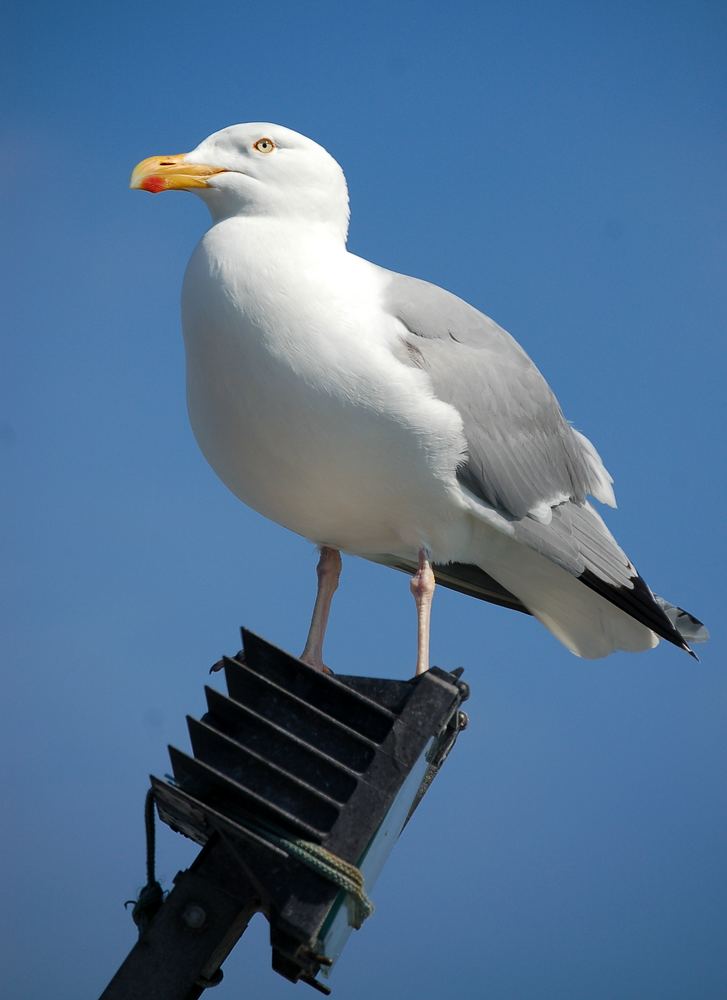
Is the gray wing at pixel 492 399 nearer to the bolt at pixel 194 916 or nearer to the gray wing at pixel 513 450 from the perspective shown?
the gray wing at pixel 513 450

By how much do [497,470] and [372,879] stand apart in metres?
2.67

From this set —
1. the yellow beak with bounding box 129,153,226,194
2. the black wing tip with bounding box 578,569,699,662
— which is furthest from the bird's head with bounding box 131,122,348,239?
the black wing tip with bounding box 578,569,699,662

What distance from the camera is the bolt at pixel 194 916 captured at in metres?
3.19

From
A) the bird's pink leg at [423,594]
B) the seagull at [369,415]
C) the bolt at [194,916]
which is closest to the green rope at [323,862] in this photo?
the bolt at [194,916]

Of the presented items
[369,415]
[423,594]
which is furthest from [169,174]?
[423,594]

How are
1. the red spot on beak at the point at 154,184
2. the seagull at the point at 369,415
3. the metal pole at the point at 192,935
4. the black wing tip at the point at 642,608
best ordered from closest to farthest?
1. the metal pole at the point at 192,935
2. the seagull at the point at 369,415
3. the red spot on beak at the point at 154,184
4. the black wing tip at the point at 642,608

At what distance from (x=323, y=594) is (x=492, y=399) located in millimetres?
1318

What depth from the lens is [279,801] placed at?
3.33 m

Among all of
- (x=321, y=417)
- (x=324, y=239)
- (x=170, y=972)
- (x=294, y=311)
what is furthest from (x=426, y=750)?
(x=324, y=239)

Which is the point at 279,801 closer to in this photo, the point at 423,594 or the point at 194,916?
the point at 194,916

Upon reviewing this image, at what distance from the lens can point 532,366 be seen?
6445 millimetres

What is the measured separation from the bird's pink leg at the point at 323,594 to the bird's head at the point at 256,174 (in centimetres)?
165

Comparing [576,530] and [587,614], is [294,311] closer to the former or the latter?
[576,530]

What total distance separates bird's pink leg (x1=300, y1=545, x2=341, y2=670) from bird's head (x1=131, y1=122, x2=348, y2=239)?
165cm
